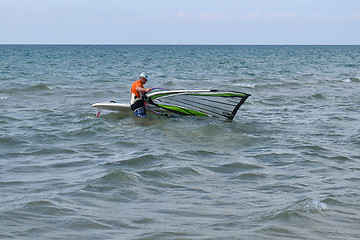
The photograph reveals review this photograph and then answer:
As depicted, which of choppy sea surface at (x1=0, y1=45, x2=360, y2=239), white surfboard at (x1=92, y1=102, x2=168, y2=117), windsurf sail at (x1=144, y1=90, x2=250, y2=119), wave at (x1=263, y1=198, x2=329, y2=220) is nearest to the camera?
choppy sea surface at (x1=0, y1=45, x2=360, y2=239)

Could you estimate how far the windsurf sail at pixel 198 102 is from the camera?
49.9ft

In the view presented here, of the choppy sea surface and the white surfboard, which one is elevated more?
the white surfboard

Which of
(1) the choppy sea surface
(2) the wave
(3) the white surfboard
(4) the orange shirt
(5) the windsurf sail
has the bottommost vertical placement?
(1) the choppy sea surface

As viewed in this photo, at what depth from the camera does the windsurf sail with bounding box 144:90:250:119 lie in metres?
15.2

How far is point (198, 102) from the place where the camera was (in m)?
15.7

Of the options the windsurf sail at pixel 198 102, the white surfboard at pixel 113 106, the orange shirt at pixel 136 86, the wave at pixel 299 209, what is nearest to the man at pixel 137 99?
the orange shirt at pixel 136 86

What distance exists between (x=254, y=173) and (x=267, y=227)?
285cm

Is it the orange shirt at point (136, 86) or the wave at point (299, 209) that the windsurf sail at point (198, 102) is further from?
the wave at point (299, 209)

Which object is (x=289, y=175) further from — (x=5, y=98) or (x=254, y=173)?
(x=5, y=98)

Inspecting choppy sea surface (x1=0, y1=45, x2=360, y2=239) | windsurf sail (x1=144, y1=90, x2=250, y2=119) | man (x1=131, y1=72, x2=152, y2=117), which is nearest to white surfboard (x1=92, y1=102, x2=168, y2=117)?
choppy sea surface (x1=0, y1=45, x2=360, y2=239)

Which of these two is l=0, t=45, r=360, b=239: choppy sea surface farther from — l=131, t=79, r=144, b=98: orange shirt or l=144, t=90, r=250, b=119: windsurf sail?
l=131, t=79, r=144, b=98: orange shirt

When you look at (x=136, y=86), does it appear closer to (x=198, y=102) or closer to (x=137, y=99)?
(x=137, y=99)

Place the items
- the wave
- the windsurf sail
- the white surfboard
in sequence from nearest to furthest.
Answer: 1. the wave
2. the windsurf sail
3. the white surfboard

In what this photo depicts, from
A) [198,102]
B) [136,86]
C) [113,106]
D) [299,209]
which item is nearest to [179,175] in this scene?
[299,209]
